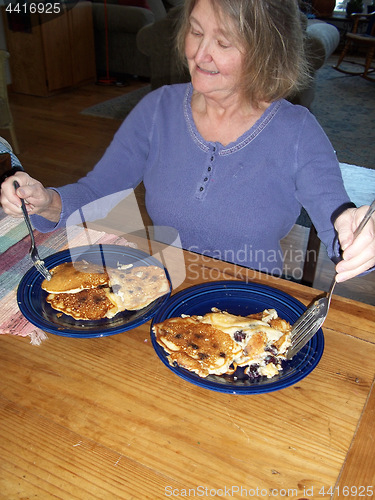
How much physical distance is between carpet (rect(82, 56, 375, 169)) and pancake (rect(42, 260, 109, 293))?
10.2 feet

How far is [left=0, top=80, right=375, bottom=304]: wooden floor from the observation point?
236 centimetres

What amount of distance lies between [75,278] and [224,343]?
34 centimetres

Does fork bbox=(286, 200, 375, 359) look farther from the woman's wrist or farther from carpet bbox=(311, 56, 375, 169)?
carpet bbox=(311, 56, 375, 169)

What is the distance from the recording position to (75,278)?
0.91 m

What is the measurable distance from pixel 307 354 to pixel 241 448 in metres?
0.21

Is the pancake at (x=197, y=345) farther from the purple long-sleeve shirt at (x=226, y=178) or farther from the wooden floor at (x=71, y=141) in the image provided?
the wooden floor at (x=71, y=141)

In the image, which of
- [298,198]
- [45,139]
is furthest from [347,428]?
[45,139]

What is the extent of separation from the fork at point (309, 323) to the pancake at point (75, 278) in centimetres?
39

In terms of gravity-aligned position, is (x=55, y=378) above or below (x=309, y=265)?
above

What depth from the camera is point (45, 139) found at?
3893 mm

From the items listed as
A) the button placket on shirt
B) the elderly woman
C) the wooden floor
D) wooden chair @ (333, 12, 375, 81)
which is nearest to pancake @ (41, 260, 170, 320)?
the elderly woman

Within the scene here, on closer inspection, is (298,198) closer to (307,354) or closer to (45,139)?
(307,354)

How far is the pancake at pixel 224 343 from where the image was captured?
2.44 feet

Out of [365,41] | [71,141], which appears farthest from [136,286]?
[365,41]
